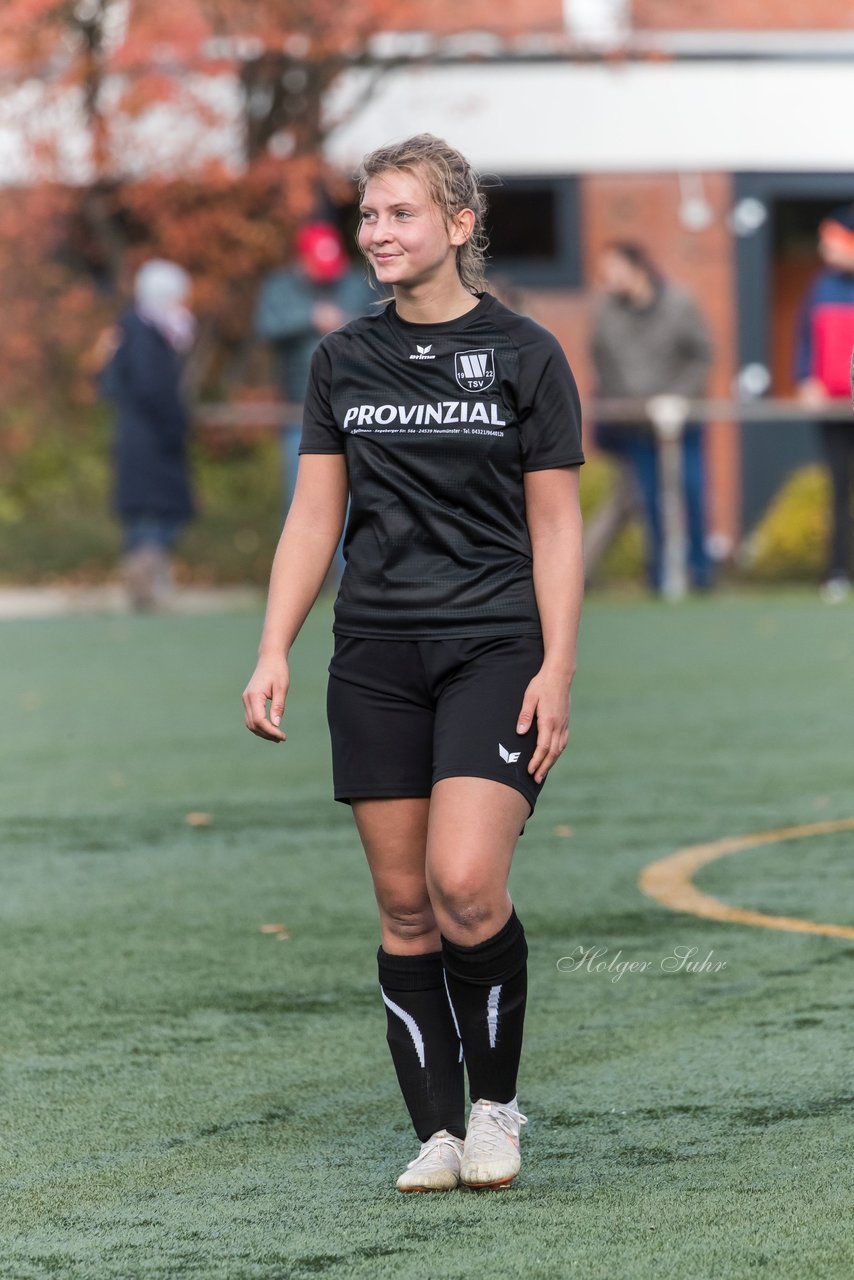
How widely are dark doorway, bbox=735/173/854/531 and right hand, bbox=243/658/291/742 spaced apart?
55.5 feet

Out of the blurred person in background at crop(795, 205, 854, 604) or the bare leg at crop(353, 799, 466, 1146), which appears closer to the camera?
the bare leg at crop(353, 799, 466, 1146)

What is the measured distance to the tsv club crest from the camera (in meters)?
3.82

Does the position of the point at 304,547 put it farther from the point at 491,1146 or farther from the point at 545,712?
the point at 491,1146

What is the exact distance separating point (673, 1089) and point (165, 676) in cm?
791

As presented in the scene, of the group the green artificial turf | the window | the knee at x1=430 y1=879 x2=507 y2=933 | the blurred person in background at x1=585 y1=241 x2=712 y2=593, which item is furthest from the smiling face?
the window

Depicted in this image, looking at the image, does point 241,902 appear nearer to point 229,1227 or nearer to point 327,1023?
point 327,1023

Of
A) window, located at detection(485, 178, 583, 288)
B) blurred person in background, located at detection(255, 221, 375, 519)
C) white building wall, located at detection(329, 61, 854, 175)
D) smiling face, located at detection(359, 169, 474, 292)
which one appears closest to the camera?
smiling face, located at detection(359, 169, 474, 292)

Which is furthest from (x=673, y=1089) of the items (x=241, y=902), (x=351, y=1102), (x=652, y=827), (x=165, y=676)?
(x=165, y=676)

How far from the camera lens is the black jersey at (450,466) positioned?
3.81 metres

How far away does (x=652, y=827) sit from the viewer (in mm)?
7348

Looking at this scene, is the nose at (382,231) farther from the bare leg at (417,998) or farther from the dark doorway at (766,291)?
the dark doorway at (766,291)

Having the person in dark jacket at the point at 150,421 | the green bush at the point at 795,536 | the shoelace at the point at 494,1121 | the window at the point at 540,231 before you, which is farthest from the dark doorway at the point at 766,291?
the shoelace at the point at 494,1121

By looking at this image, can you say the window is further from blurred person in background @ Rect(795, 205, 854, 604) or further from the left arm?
the left arm

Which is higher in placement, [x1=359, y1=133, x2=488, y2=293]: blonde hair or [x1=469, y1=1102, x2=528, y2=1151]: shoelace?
[x1=359, y1=133, x2=488, y2=293]: blonde hair
